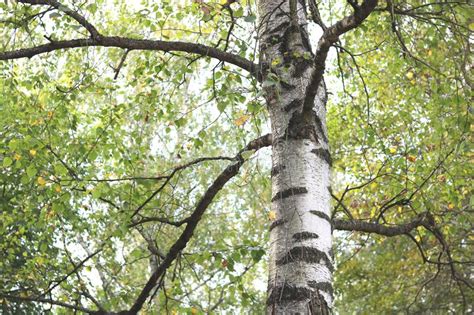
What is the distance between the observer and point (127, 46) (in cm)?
318

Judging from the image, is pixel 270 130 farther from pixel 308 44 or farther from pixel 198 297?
pixel 198 297

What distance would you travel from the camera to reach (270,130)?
3.08 meters

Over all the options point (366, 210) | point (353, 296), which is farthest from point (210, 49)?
point (353, 296)

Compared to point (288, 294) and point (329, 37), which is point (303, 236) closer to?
point (288, 294)

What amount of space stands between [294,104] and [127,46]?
90 cm

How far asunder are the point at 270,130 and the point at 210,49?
1.79ft

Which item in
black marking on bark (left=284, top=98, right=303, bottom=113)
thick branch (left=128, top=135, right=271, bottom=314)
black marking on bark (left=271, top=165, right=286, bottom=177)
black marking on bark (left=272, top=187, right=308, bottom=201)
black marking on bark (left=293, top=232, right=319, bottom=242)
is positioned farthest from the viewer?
thick branch (left=128, top=135, right=271, bottom=314)

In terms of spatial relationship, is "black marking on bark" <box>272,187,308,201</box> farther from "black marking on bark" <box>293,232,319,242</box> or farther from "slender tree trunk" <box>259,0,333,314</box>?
"black marking on bark" <box>293,232,319,242</box>

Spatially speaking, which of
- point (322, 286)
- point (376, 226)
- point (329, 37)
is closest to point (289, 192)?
point (322, 286)

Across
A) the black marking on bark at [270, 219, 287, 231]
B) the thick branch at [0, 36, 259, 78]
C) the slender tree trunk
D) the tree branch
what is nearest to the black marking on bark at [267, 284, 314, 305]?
the slender tree trunk

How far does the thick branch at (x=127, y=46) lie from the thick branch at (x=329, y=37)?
1.12 ft

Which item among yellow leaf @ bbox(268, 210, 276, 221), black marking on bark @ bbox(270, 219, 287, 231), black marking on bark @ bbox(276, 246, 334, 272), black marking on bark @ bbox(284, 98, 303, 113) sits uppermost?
black marking on bark @ bbox(284, 98, 303, 113)

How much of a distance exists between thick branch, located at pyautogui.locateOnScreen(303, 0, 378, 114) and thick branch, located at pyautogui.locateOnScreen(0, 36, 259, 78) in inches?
13.4

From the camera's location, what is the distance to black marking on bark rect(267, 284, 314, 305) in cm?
246
